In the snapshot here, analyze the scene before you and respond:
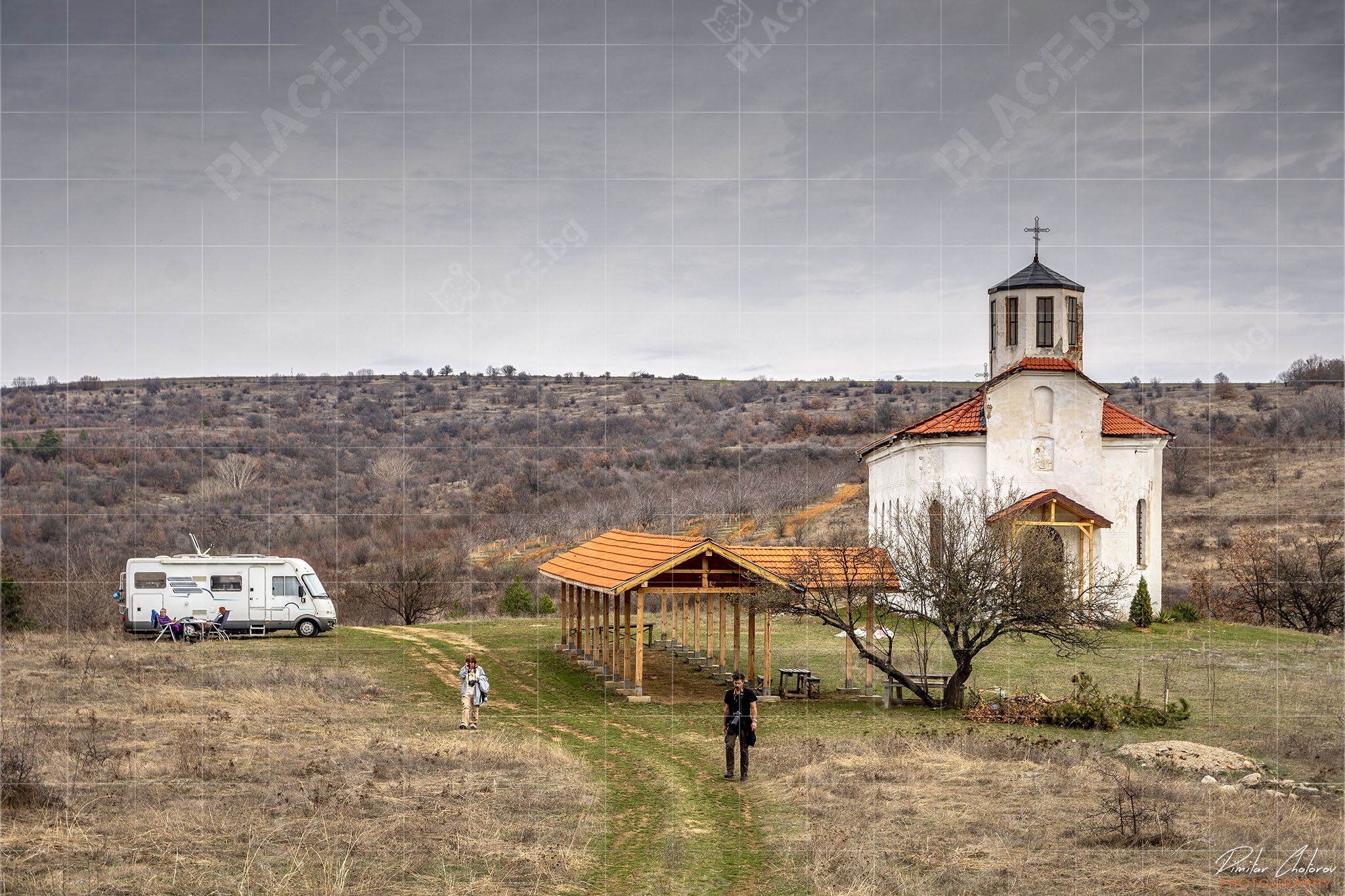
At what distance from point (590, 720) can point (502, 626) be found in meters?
18.7

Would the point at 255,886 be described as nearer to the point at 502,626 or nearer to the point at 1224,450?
the point at 502,626

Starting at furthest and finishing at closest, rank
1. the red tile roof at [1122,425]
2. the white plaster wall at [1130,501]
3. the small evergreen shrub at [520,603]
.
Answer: the small evergreen shrub at [520,603]
the red tile roof at [1122,425]
the white plaster wall at [1130,501]

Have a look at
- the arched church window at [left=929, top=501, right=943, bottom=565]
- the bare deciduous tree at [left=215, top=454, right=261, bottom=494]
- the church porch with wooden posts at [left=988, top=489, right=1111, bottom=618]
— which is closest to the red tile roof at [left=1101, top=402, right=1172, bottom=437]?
the church porch with wooden posts at [left=988, top=489, right=1111, bottom=618]

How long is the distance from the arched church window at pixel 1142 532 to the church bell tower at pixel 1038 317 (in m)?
5.76

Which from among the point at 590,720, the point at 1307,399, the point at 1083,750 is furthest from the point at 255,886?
the point at 1307,399

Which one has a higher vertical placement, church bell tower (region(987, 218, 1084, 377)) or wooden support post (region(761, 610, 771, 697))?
church bell tower (region(987, 218, 1084, 377))

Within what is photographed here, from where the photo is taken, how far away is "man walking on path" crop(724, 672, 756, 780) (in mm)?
17297

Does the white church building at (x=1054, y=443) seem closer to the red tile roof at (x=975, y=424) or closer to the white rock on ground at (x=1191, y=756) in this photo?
the red tile roof at (x=975, y=424)

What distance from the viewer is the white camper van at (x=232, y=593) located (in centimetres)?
3519

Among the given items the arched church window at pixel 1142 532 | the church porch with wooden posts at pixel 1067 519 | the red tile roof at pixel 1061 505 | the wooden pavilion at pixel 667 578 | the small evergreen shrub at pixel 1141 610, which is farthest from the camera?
the arched church window at pixel 1142 532

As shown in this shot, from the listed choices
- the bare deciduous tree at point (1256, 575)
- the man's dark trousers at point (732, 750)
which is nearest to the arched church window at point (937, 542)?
the man's dark trousers at point (732, 750)

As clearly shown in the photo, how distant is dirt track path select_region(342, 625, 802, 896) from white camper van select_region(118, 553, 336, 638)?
6.51 metres

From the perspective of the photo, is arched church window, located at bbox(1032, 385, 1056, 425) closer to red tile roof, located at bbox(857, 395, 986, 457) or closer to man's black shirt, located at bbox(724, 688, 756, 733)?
red tile roof, located at bbox(857, 395, 986, 457)

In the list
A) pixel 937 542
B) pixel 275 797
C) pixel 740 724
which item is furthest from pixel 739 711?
pixel 937 542
